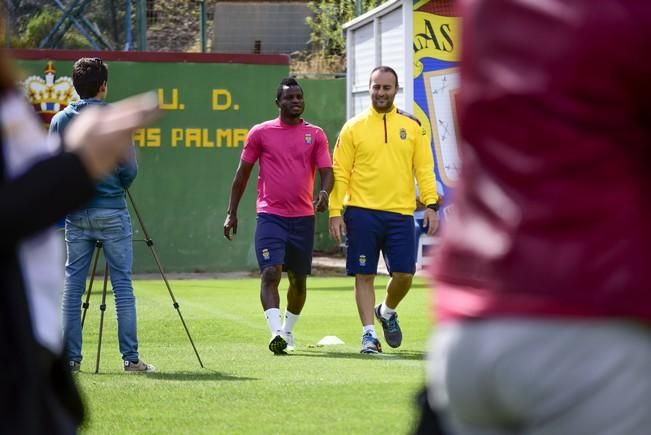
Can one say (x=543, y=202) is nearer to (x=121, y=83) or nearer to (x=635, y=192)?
(x=635, y=192)

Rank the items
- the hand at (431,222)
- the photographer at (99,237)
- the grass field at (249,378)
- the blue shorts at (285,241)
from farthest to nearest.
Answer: the blue shorts at (285,241)
the hand at (431,222)
the photographer at (99,237)
the grass field at (249,378)

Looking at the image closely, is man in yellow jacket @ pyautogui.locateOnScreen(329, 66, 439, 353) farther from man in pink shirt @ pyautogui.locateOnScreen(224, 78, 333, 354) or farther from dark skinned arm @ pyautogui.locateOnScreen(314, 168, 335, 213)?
man in pink shirt @ pyautogui.locateOnScreen(224, 78, 333, 354)

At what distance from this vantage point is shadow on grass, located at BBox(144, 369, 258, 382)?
10877 mm

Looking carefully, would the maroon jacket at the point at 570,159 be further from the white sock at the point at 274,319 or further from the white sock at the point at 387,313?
A: the white sock at the point at 387,313

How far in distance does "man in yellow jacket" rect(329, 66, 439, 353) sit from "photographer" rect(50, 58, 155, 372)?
84.8 inches

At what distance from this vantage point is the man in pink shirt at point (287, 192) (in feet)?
42.7

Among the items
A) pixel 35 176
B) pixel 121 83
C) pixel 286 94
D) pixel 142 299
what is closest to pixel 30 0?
pixel 121 83

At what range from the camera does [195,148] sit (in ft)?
79.1

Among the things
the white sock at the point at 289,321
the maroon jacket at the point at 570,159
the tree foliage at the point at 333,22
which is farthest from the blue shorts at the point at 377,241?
the tree foliage at the point at 333,22

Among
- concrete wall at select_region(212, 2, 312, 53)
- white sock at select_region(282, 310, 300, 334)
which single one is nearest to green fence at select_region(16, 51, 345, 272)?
white sock at select_region(282, 310, 300, 334)

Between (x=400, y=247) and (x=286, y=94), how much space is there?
1.62 metres

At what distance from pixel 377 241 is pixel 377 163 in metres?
0.66

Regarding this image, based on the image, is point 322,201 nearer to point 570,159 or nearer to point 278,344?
point 278,344

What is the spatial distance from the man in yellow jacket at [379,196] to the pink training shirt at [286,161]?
0.85ft
